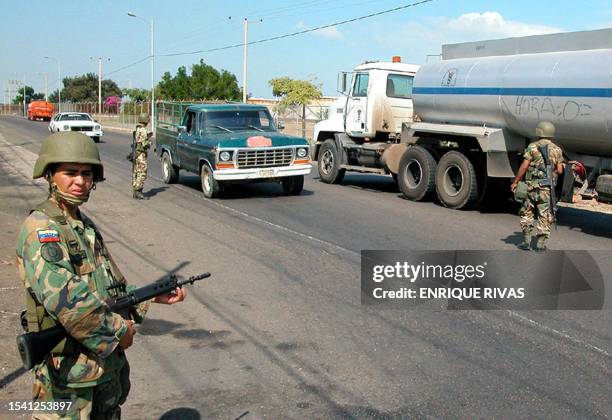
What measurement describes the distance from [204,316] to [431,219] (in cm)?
605

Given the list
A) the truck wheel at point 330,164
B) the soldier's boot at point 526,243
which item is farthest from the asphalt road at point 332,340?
the truck wheel at point 330,164

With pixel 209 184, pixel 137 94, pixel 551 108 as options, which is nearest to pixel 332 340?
pixel 551 108

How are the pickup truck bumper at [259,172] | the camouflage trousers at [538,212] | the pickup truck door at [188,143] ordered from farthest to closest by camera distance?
the pickup truck door at [188,143] → the pickup truck bumper at [259,172] → the camouflage trousers at [538,212]

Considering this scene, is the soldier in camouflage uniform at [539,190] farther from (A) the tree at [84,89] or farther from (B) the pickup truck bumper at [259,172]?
(A) the tree at [84,89]

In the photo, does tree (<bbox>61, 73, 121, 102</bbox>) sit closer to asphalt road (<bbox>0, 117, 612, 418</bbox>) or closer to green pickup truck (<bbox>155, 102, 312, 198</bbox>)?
green pickup truck (<bbox>155, 102, 312, 198</bbox>)

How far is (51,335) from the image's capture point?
7.77 ft

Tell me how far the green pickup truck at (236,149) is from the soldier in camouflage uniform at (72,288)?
34.0ft

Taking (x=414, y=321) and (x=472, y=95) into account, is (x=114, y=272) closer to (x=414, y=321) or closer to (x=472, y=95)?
(x=414, y=321)

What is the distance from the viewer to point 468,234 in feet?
32.3

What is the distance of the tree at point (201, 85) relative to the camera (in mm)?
55625

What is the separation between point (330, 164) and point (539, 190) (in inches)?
336

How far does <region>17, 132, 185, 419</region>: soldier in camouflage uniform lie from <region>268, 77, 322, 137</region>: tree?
46.2m

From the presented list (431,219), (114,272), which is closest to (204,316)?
(114,272)

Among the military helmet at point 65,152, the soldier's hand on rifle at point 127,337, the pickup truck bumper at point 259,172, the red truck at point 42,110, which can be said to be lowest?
the red truck at point 42,110
